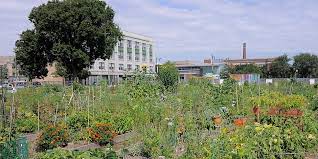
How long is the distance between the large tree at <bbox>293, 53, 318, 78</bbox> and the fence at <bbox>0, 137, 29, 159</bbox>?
6854 cm

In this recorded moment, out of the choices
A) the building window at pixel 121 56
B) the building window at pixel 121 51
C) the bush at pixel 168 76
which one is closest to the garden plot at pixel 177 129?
the bush at pixel 168 76

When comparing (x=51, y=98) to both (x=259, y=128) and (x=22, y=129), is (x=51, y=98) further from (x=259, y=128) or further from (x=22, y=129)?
(x=259, y=128)

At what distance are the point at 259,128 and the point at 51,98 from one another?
941cm

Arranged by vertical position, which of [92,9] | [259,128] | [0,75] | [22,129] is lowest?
[22,129]

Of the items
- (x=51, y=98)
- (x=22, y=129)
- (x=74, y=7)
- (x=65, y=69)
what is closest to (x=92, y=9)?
(x=74, y=7)

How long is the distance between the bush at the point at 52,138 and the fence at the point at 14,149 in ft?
5.21

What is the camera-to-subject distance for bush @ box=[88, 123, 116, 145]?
30.6ft

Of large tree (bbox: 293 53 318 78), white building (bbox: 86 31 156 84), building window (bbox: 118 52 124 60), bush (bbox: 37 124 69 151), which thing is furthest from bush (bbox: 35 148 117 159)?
large tree (bbox: 293 53 318 78)

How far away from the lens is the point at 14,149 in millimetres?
6609

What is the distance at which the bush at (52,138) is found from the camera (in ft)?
28.7

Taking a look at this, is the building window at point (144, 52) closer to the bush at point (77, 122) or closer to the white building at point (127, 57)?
the white building at point (127, 57)

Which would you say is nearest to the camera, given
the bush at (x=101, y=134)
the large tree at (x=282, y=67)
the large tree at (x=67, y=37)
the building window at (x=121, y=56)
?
the bush at (x=101, y=134)

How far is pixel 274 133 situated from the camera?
6.68 m

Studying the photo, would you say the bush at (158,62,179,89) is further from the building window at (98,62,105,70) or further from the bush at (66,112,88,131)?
the building window at (98,62,105,70)
